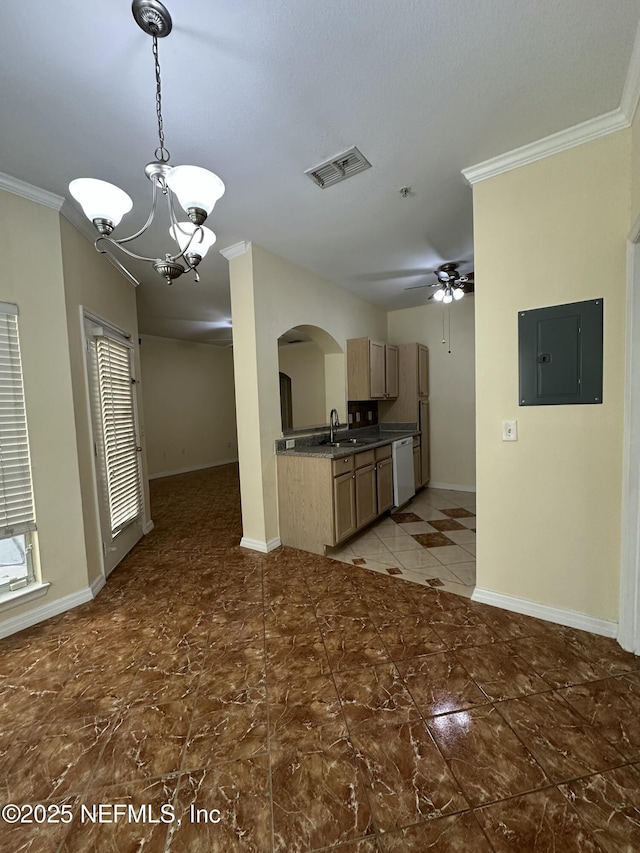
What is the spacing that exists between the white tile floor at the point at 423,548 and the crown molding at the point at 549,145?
9.18ft

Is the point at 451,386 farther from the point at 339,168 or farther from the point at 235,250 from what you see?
the point at 339,168

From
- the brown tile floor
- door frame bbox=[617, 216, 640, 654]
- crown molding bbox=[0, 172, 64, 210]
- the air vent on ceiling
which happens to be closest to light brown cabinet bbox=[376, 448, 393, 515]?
the brown tile floor

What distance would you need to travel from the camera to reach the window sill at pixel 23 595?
85.1 inches

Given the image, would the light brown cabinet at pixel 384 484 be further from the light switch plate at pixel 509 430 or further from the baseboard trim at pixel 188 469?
the baseboard trim at pixel 188 469

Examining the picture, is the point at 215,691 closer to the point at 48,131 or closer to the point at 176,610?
the point at 176,610

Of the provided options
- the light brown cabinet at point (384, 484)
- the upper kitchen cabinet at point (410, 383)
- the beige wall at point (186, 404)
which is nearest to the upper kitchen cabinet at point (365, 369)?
the upper kitchen cabinet at point (410, 383)

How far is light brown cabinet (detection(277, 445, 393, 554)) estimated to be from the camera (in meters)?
3.11

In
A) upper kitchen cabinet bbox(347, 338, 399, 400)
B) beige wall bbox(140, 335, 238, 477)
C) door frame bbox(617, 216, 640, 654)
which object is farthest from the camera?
beige wall bbox(140, 335, 238, 477)

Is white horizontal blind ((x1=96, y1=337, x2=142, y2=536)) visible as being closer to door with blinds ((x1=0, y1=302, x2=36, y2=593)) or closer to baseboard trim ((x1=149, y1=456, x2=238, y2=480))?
door with blinds ((x1=0, y1=302, x2=36, y2=593))

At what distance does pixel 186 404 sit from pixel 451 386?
533cm

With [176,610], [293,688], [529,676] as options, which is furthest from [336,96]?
[176,610]

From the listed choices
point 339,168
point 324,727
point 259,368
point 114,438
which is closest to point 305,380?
point 259,368

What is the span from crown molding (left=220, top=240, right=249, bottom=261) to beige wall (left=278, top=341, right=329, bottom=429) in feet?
11.9

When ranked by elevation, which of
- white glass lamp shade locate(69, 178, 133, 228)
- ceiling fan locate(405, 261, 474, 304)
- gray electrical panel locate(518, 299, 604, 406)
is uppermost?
ceiling fan locate(405, 261, 474, 304)
